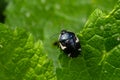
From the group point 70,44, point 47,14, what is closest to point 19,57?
point 70,44

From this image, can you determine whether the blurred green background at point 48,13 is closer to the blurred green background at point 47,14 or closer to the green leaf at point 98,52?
the blurred green background at point 47,14

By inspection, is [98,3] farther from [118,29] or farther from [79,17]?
[118,29]

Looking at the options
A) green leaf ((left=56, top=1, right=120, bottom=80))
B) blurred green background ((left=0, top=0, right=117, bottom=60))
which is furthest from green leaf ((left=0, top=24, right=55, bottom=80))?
blurred green background ((left=0, top=0, right=117, bottom=60))

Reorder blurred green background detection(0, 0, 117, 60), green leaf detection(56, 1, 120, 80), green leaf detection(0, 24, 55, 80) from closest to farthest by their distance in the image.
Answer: green leaf detection(56, 1, 120, 80) < green leaf detection(0, 24, 55, 80) < blurred green background detection(0, 0, 117, 60)

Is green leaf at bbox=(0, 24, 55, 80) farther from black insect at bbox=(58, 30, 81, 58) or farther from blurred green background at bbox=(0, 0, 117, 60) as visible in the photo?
blurred green background at bbox=(0, 0, 117, 60)

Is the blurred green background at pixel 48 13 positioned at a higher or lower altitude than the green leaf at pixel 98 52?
higher

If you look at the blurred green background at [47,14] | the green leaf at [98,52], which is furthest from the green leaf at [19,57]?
the blurred green background at [47,14]
